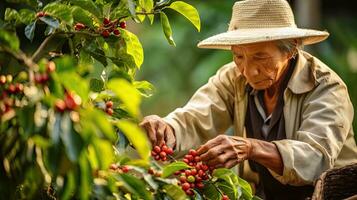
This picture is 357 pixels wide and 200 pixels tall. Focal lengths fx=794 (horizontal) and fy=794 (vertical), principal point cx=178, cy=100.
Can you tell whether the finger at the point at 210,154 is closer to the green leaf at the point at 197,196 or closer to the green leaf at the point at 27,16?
the green leaf at the point at 197,196

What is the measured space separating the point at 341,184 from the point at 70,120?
118 cm

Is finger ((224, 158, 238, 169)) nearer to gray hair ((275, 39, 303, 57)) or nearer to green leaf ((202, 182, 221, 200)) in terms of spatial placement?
green leaf ((202, 182, 221, 200))

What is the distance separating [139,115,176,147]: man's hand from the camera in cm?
226

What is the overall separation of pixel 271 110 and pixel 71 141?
145 cm

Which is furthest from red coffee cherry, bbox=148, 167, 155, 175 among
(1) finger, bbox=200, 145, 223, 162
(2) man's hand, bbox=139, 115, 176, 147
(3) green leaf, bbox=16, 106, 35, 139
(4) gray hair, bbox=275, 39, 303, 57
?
(4) gray hair, bbox=275, 39, 303, 57

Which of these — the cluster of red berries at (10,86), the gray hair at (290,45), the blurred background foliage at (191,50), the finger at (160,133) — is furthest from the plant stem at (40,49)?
the blurred background foliage at (191,50)

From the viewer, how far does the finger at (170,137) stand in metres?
2.40

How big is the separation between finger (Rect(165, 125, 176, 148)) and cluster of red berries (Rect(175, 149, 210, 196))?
0.39 meters

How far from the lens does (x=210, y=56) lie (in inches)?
286

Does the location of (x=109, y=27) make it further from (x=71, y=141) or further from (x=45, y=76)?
(x=71, y=141)

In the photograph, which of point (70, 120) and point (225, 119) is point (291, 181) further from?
point (70, 120)

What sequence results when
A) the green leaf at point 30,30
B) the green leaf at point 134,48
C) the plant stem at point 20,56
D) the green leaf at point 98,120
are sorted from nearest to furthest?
the green leaf at point 98,120
the plant stem at point 20,56
the green leaf at point 30,30
the green leaf at point 134,48

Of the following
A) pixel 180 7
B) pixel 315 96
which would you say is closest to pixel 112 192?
pixel 180 7

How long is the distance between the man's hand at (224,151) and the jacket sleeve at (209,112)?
0.41 meters
